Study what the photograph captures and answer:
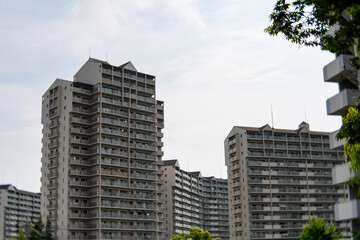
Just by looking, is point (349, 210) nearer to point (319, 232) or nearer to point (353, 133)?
point (319, 232)

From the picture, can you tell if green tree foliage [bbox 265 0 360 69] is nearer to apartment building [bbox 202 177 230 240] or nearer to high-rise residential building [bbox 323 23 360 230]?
high-rise residential building [bbox 323 23 360 230]

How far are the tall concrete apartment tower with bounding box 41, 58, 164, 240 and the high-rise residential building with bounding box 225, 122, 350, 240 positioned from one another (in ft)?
72.4

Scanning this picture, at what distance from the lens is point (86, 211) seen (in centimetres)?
10919

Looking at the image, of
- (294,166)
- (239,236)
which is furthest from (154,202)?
(294,166)

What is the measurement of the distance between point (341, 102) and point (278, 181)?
93.5m

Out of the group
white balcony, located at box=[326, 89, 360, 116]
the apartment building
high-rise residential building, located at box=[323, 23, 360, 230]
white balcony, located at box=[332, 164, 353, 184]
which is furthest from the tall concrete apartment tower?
white balcony, located at box=[326, 89, 360, 116]

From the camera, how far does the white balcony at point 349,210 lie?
3744cm

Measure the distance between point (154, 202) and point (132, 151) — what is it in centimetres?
1274

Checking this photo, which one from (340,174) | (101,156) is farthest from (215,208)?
(340,174)

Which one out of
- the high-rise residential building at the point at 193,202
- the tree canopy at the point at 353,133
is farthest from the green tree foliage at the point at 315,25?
the high-rise residential building at the point at 193,202

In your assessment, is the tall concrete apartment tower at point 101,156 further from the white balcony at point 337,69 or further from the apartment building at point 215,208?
the white balcony at point 337,69

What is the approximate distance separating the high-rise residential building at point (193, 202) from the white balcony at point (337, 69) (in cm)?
12092

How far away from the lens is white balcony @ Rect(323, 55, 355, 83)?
39344mm

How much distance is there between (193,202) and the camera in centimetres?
17512
